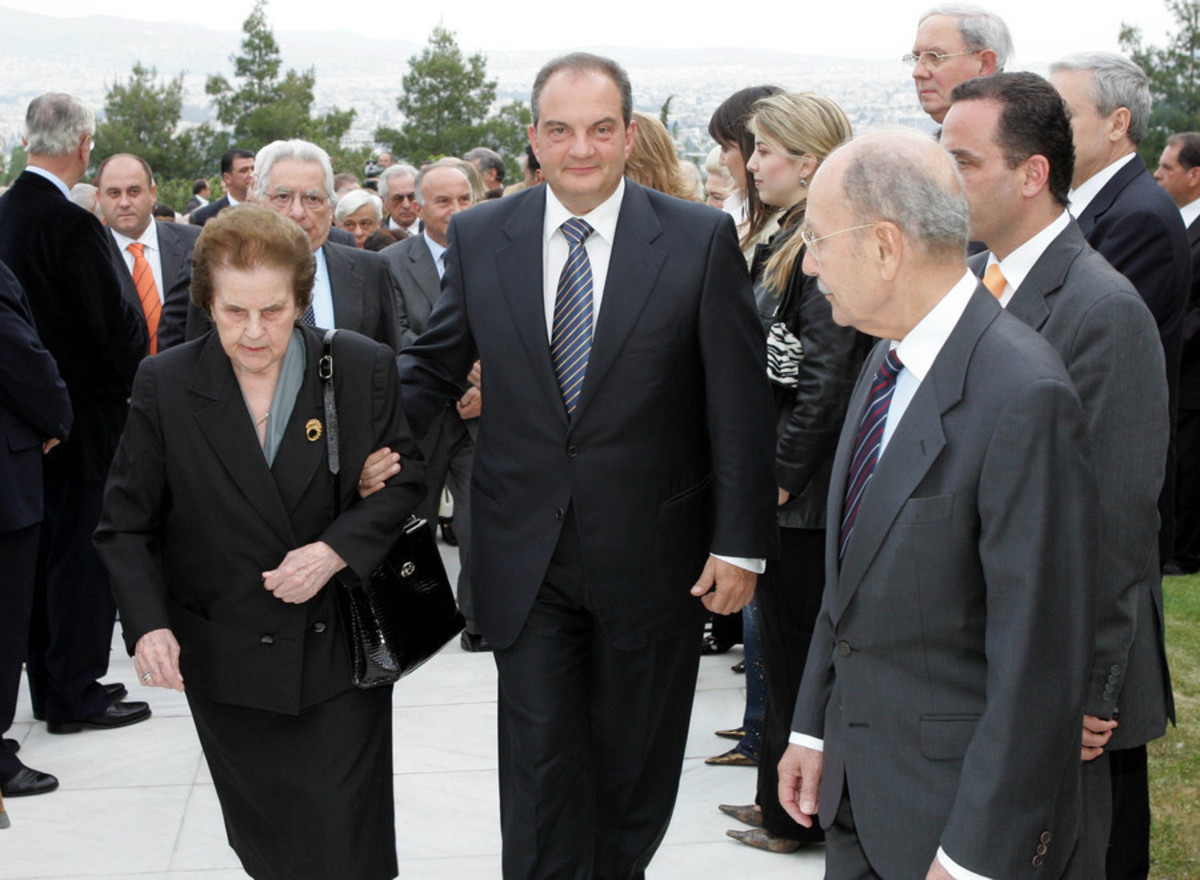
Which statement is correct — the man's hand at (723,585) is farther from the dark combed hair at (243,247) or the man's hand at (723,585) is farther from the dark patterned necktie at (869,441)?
the dark combed hair at (243,247)

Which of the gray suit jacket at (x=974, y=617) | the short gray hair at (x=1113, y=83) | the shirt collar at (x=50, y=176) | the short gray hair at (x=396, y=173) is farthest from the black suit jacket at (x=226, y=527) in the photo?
the short gray hair at (x=396, y=173)

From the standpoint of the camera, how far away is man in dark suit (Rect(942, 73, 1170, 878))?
8.43 ft

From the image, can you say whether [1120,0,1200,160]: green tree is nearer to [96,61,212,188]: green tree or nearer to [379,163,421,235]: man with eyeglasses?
[379,163,421,235]: man with eyeglasses

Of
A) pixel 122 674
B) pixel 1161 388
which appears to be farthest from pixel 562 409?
pixel 122 674

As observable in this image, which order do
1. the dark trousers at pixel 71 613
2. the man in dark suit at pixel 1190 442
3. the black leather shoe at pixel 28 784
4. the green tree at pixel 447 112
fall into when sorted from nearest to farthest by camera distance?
the black leather shoe at pixel 28 784 → the dark trousers at pixel 71 613 → the man in dark suit at pixel 1190 442 → the green tree at pixel 447 112

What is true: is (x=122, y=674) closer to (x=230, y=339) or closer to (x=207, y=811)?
(x=207, y=811)

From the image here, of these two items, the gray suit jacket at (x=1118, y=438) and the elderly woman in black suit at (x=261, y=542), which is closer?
the gray suit jacket at (x=1118, y=438)

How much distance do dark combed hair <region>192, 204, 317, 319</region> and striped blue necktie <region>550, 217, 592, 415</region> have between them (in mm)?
662

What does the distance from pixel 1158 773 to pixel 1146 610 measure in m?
2.37

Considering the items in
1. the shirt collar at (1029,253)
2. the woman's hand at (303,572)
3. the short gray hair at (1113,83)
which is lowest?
the woman's hand at (303,572)

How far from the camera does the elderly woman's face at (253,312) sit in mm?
3096

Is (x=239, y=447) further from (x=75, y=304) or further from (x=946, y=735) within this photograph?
(x=75, y=304)

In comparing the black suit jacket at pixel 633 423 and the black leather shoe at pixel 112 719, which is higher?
the black suit jacket at pixel 633 423

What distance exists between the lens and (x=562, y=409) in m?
3.27
